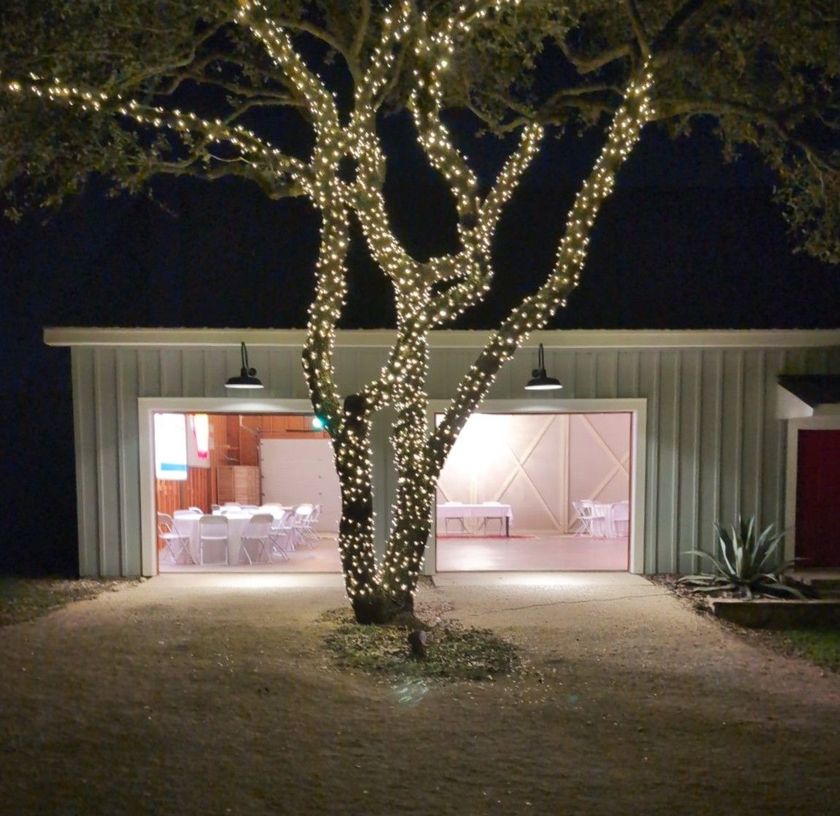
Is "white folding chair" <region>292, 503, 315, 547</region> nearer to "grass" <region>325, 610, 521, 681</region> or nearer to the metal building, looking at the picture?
the metal building

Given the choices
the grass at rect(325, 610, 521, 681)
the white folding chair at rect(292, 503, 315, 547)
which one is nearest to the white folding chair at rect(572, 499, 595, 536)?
the white folding chair at rect(292, 503, 315, 547)

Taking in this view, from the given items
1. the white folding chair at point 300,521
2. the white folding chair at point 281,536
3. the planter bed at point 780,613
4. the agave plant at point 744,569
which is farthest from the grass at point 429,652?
the white folding chair at point 300,521

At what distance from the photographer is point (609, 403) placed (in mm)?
9742

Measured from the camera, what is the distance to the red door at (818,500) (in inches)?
391

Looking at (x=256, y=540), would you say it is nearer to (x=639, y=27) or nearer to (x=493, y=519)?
(x=493, y=519)

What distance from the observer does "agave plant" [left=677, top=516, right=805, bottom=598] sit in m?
8.70

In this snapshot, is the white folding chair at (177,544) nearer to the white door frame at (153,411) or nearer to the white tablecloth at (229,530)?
the white tablecloth at (229,530)

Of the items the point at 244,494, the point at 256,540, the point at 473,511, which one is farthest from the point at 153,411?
the point at 473,511

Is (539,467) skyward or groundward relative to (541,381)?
groundward

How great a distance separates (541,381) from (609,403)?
116 cm

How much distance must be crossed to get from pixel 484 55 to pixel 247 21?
319cm

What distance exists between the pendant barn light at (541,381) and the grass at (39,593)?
17.7ft

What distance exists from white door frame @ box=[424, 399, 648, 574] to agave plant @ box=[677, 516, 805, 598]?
0.77 meters

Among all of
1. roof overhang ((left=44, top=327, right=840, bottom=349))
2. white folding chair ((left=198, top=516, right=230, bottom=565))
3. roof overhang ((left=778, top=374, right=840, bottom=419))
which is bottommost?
white folding chair ((left=198, top=516, right=230, bottom=565))
